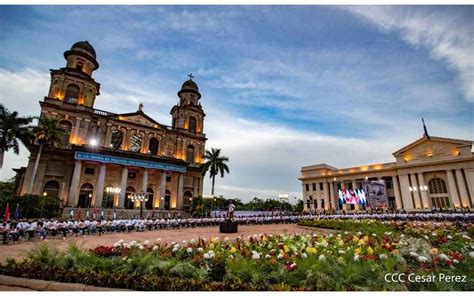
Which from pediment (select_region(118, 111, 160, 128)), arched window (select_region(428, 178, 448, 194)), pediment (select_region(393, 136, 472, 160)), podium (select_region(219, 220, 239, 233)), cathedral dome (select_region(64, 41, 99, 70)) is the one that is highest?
cathedral dome (select_region(64, 41, 99, 70))

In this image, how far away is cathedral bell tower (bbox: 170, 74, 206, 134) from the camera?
3991 centimetres

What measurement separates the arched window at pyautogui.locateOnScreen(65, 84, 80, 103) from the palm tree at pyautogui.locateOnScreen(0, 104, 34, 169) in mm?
7169

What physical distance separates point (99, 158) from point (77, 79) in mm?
12050

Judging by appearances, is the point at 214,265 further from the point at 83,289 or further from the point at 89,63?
the point at 89,63

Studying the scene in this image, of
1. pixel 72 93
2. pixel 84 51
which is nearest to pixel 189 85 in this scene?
pixel 84 51

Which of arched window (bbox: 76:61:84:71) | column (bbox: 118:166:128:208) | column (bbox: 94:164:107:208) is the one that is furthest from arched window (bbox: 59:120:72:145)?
arched window (bbox: 76:61:84:71)

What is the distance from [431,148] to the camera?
38750mm

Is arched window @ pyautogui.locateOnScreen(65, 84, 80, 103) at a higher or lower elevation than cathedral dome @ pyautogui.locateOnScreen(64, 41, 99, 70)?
lower

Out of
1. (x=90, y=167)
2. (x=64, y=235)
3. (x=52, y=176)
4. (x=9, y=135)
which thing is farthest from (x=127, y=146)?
(x=64, y=235)

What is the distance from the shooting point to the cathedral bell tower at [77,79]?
1153 inches

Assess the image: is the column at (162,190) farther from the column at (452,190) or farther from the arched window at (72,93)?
the column at (452,190)

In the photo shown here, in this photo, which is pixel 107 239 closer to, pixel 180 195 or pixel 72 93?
pixel 180 195

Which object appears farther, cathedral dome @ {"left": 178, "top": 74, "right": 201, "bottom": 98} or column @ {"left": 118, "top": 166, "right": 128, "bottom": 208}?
cathedral dome @ {"left": 178, "top": 74, "right": 201, "bottom": 98}

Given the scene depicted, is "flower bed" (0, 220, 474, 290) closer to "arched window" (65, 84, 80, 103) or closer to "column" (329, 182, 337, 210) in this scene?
"arched window" (65, 84, 80, 103)
